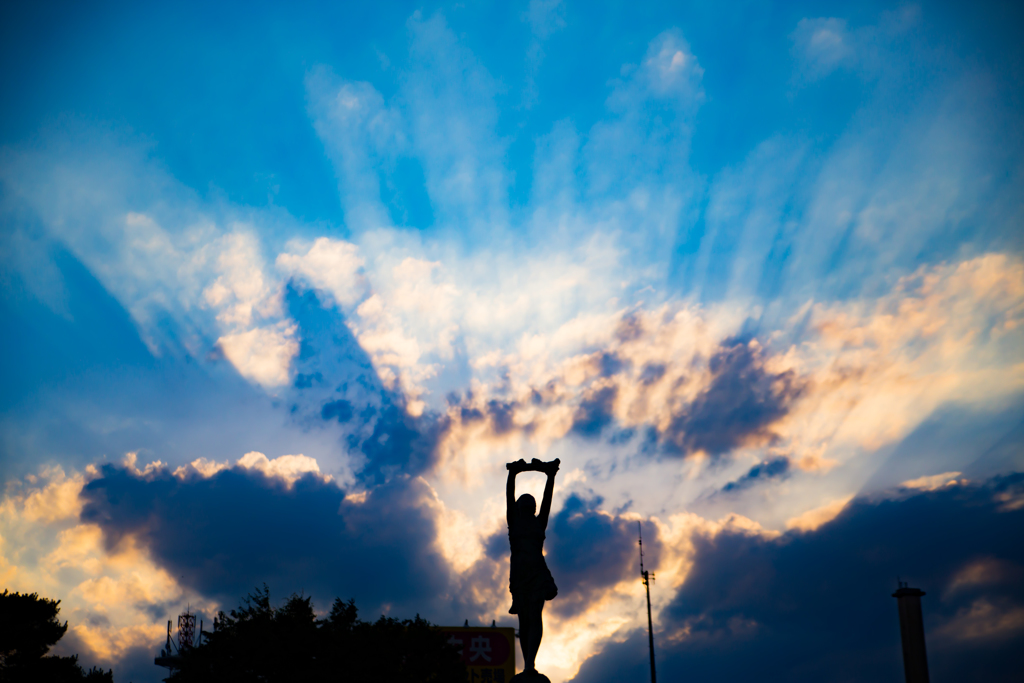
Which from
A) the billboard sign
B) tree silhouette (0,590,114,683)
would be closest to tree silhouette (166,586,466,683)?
tree silhouette (0,590,114,683)

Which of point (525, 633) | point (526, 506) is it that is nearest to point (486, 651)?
point (525, 633)

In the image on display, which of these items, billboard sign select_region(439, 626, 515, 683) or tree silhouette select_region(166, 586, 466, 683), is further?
billboard sign select_region(439, 626, 515, 683)

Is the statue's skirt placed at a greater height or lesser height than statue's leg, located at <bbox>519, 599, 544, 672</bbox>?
greater

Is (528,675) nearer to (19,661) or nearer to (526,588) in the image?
(526,588)

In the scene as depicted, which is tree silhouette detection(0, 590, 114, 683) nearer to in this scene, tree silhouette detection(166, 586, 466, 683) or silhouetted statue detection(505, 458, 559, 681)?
tree silhouette detection(166, 586, 466, 683)

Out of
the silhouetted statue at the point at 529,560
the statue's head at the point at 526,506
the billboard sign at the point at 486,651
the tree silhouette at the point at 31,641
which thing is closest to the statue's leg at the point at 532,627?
the silhouetted statue at the point at 529,560

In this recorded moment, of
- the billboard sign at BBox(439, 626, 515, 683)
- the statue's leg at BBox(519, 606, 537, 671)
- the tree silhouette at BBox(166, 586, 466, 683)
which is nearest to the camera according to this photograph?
the statue's leg at BBox(519, 606, 537, 671)

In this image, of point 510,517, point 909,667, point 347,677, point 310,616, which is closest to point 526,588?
point 510,517

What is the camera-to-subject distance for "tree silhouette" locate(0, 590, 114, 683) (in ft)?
105

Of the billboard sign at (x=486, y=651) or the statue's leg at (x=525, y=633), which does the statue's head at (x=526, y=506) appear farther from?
the billboard sign at (x=486, y=651)

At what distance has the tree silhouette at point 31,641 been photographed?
32.0 metres

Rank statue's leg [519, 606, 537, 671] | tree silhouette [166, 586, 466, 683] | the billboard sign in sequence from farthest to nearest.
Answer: the billboard sign → tree silhouette [166, 586, 466, 683] → statue's leg [519, 606, 537, 671]

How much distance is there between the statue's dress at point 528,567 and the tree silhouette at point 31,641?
107ft

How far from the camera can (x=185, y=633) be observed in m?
98.2
